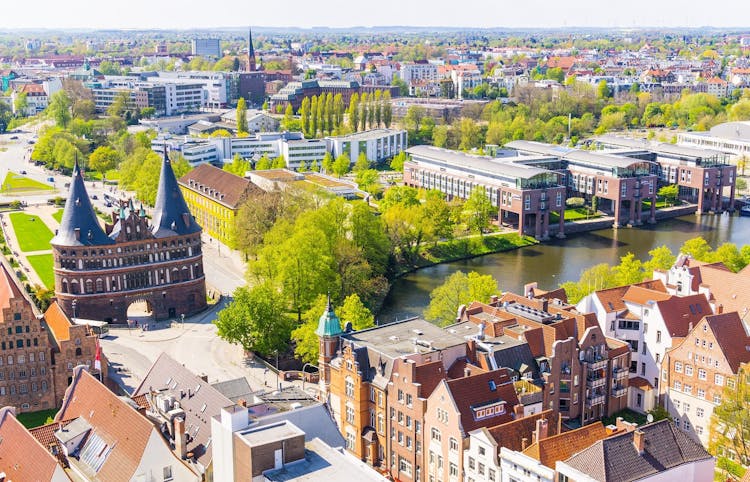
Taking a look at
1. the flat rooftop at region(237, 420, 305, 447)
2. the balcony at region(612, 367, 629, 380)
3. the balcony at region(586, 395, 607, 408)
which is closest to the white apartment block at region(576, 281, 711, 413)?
the balcony at region(612, 367, 629, 380)

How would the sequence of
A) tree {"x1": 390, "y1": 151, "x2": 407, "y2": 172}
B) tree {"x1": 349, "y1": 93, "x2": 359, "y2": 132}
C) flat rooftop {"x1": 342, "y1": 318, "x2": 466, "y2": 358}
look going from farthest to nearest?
tree {"x1": 349, "y1": 93, "x2": 359, "y2": 132}, tree {"x1": 390, "y1": 151, "x2": 407, "y2": 172}, flat rooftop {"x1": 342, "y1": 318, "x2": 466, "y2": 358}

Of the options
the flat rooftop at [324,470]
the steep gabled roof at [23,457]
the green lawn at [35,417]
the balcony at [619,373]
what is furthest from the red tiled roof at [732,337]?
the green lawn at [35,417]

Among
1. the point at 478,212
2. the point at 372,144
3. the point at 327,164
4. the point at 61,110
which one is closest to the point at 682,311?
the point at 478,212

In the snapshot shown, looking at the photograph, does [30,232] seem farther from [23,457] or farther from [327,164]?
[23,457]

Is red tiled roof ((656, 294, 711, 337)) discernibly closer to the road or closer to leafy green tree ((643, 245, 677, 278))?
leafy green tree ((643, 245, 677, 278))

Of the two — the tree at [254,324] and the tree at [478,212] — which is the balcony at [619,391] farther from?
the tree at [478,212]

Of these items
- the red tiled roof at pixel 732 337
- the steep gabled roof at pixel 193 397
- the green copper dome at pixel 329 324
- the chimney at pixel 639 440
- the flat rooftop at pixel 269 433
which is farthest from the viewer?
the red tiled roof at pixel 732 337

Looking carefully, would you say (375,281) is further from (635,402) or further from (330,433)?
(330,433)
